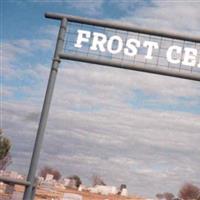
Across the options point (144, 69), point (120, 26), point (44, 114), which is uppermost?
point (120, 26)

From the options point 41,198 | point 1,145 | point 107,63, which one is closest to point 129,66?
point 107,63

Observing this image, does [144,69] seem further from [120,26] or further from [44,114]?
[44,114]

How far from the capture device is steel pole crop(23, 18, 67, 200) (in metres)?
11.2

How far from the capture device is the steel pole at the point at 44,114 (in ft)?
36.7

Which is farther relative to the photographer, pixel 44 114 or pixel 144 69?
pixel 144 69

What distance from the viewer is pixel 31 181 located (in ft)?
36.7

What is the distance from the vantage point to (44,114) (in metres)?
11.5

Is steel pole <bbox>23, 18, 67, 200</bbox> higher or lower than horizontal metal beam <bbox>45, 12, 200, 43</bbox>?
lower

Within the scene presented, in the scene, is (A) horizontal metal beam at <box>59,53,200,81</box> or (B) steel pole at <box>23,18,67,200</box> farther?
(A) horizontal metal beam at <box>59,53,200,81</box>

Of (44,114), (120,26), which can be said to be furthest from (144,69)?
(44,114)

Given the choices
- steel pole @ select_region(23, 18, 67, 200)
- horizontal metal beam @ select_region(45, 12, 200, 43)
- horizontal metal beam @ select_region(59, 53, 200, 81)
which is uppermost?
horizontal metal beam @ select_region(45, 12, 200, 43)

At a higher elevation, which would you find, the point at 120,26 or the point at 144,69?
the point at 120,26

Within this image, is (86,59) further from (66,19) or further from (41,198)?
(41,198)

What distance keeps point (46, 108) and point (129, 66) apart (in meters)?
2.59
